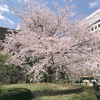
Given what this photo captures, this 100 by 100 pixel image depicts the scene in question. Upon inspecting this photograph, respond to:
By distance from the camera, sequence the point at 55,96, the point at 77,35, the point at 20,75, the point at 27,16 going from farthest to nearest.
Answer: the point at 20,75 < the point at 27,16 < the point at 77,35 < the point at 55,96

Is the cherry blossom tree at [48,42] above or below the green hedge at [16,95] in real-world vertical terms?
above

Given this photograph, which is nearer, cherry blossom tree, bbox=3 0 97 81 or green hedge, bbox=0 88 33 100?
green hedge, bbox=0 88 33 100

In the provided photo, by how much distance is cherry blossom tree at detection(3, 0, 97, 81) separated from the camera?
19.5 metres

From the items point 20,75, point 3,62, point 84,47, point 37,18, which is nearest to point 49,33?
point 37,18

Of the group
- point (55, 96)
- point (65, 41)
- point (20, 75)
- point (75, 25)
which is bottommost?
point (55, 96)

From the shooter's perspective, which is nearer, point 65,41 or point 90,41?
point 65,41

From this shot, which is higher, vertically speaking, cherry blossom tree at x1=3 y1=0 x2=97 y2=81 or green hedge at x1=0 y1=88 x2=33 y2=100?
cherry blossom tree at x1=3 y1=0 x2=97 y2=81

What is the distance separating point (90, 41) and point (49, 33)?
3733 millimetres

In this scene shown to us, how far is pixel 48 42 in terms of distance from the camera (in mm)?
19391

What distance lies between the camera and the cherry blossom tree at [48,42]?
64.1 feet

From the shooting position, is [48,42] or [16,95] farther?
[48,42]

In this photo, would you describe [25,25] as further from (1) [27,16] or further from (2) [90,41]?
(2) [90,41]

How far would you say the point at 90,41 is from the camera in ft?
69.7

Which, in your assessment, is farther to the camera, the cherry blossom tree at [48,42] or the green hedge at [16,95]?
the cherry blossom tree at [48,42]
